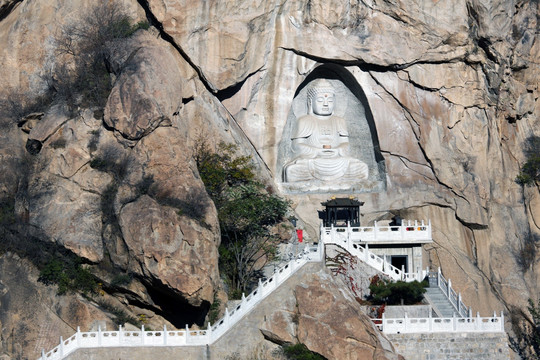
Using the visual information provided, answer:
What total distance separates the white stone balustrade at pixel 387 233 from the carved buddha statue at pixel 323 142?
3.73m

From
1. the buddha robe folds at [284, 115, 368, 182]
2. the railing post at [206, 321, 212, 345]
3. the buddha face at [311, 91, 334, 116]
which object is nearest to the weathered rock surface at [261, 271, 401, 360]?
the railing post at [206, 321, 212, 345]

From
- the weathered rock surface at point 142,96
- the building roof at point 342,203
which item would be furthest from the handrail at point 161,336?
the building roof at point 342,203

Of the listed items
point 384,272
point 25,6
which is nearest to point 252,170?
point 384,272

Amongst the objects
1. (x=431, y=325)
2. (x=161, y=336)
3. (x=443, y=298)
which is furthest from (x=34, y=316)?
(x=443, y=298)

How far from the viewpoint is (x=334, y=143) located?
56.8m

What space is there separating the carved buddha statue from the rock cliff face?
0.77 meters

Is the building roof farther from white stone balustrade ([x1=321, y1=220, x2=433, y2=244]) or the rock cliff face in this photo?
the rock cliff face

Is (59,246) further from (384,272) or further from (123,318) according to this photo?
(384,272)

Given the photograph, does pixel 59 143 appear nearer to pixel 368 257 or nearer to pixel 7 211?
pixel 7 211

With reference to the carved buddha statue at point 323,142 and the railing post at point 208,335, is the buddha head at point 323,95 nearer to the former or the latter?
the carved buddha statue at point 323,142

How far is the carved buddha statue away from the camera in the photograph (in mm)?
55781

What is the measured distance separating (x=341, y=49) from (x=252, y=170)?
5.89 m

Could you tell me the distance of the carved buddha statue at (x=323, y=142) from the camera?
183ft

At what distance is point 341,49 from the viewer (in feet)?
179
